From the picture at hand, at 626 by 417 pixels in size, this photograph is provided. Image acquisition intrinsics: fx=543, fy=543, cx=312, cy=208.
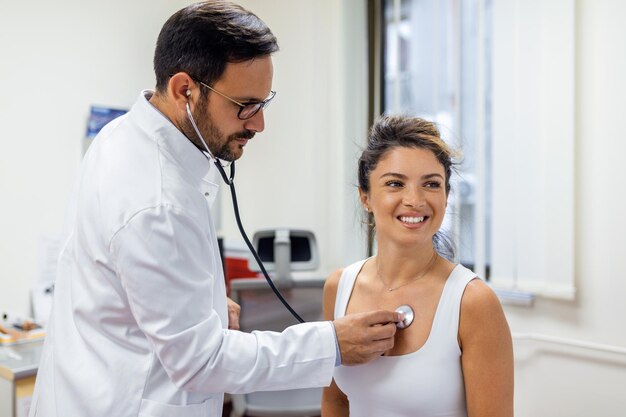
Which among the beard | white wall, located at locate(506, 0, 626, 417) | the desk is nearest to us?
the beard

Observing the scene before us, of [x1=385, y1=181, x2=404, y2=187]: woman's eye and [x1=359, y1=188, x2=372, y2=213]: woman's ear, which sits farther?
[x1=359, y1=188, x2=372, y2=213]: woman's ear

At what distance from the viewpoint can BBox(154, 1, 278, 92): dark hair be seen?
93 centimetres

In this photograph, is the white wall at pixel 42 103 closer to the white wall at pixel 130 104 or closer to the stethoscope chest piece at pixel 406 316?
the white wall at pixel 130 104

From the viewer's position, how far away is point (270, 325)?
7.06ft

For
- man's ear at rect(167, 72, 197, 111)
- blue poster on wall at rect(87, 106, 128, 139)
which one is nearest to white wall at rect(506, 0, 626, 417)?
man's ear at rect(167, 72, 197, 111)

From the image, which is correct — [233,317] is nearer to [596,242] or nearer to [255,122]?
[255,122]

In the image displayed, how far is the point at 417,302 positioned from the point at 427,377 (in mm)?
162

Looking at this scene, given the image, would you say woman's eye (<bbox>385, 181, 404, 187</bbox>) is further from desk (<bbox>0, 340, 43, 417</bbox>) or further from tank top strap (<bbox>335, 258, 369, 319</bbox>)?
desk (<bbox>0, 340, 43, 417</bbox>)

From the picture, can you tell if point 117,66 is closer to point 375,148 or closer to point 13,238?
point 13,238

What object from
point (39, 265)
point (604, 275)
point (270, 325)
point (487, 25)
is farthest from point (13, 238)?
point (604, 275)

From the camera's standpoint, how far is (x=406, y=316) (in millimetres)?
1132

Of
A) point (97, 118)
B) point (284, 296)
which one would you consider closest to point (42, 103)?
point (97, 118)

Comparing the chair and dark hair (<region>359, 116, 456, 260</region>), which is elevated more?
dark hair (<region>359, 116, 456, 260</region>)

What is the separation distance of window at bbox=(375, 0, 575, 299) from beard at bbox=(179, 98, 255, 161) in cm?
87
